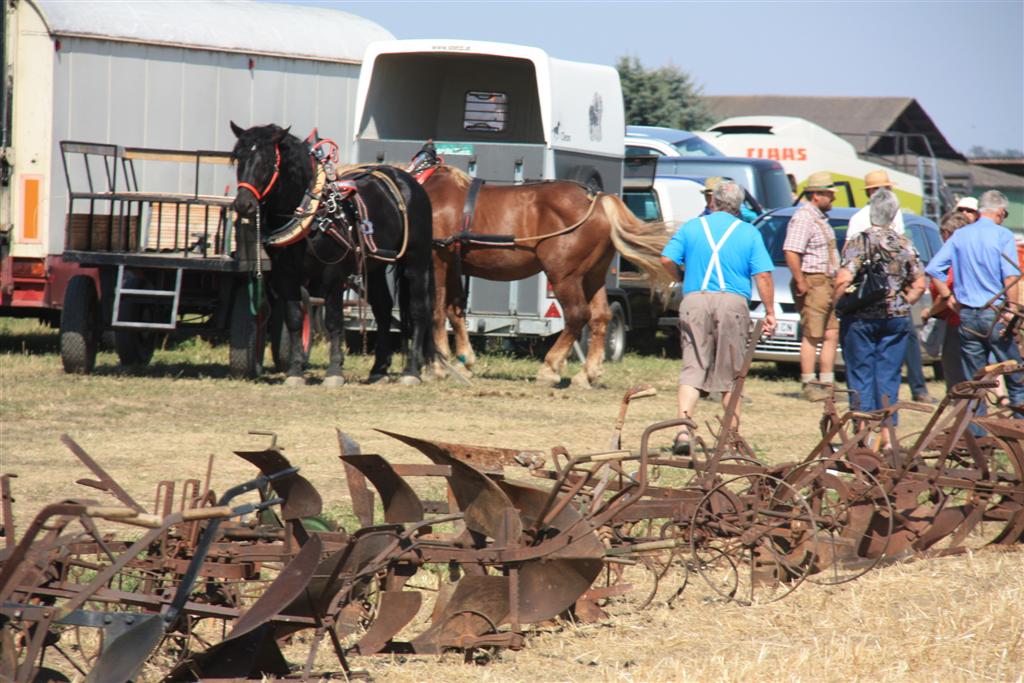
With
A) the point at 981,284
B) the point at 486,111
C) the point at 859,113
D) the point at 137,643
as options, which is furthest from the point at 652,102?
the point at 137,643

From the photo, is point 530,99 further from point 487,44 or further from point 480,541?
point 480,541

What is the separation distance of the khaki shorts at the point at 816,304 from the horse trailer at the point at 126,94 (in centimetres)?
562

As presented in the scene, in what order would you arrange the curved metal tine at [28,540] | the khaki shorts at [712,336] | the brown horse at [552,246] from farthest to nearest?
the brown horse at [552,246] < the khaki shorts at [712,336] < the curved metal tine at [28,540]

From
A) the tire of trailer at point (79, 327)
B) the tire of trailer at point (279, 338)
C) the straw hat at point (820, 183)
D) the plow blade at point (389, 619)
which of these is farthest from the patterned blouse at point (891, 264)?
the tire of trailer at point (79, 327)

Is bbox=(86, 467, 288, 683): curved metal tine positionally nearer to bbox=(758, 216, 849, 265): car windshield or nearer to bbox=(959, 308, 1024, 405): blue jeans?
bbox=(959, 308, 1024, 405): blue jeans

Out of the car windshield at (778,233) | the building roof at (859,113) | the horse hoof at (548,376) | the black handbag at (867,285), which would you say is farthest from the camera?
the building roof at (859,113)

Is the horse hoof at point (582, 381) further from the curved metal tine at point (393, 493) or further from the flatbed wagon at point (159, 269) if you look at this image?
the curved metal tine at point (393, 493)

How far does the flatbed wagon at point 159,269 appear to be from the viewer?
12.2m

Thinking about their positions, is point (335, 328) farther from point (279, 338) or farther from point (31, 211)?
point (31, 211)

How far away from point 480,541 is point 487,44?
37.3ft

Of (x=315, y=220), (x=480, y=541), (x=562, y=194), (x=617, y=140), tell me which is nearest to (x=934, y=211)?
(x=617, y=140)

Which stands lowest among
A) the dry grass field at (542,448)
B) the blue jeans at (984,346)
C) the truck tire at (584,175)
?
the dry grass field at (542,448)

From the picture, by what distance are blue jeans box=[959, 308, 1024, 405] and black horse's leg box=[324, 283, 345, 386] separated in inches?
214

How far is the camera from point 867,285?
962 centimetres
